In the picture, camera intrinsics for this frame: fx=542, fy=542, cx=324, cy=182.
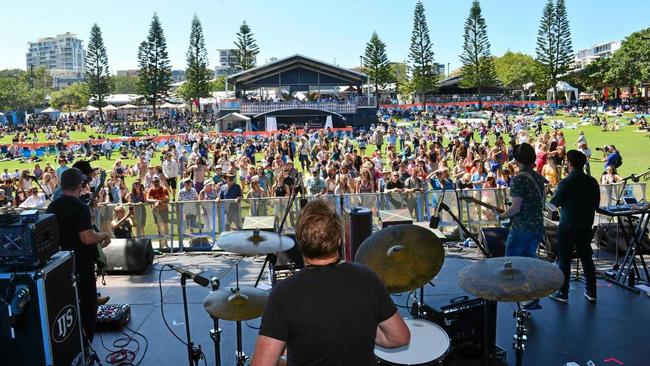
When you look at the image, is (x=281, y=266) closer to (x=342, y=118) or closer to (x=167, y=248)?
(x=167, y=248)

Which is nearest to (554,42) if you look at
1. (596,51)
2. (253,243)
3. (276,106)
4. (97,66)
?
(276,106)

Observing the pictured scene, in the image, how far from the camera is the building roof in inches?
1836

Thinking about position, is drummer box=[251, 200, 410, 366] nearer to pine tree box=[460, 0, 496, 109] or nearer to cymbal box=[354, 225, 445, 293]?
cymbal box=[354, 225, 445, 293]

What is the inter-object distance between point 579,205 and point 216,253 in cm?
593

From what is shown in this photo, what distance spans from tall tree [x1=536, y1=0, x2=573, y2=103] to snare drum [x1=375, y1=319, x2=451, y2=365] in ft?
205

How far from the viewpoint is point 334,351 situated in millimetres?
2348

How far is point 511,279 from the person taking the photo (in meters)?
3.66

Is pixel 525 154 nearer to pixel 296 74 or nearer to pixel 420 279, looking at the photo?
pixel 420 279

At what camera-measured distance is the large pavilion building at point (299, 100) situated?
46.2 m

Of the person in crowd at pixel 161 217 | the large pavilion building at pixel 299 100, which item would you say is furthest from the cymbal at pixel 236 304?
the large pavilion building at pixel 299 100

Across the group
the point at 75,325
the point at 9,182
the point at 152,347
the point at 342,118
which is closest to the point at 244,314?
the point at 75,325

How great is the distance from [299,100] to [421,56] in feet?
72.0

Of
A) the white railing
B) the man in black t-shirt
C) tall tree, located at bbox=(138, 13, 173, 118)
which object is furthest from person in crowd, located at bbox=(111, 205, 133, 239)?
tall tree, located at bbox=(138, 13, 173, 118)

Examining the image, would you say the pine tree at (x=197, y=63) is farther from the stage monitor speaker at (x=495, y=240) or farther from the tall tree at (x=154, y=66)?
the stage monitor speaker at (x=495, y=240)
